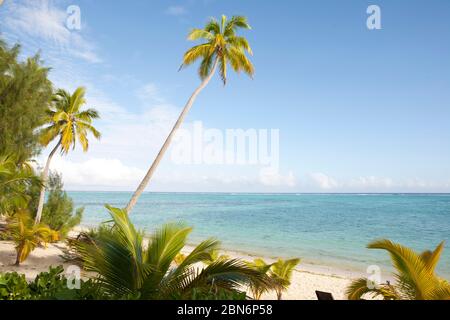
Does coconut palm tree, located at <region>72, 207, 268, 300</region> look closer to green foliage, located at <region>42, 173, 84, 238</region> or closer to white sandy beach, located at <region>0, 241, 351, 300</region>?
white sandy beach, located at <region>0, 241, 351, 300</region>

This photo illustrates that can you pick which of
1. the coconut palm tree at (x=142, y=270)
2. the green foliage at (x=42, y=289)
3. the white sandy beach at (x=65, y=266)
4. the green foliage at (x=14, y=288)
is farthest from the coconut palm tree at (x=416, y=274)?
the white sandy beach at (x=65, y=266)

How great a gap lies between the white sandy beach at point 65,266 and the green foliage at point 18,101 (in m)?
4.04

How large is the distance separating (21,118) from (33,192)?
683 centimetres

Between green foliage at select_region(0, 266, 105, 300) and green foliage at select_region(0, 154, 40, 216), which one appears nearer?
green foliage at select_region(0, 266, 105, 300)

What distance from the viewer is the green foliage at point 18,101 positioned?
1302 centimetres

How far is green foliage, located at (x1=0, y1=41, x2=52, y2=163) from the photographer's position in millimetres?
13016

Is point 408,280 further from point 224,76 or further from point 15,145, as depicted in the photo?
point 15,145

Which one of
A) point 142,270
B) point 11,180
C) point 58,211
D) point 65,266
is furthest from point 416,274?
point 58,211

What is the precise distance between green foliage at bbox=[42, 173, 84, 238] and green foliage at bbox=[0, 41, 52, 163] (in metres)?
4.65

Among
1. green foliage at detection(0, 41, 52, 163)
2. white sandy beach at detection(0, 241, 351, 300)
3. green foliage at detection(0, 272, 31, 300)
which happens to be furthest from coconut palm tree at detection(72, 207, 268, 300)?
green foliage at detection(0, 41, 52, 163)

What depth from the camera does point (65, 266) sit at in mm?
11984

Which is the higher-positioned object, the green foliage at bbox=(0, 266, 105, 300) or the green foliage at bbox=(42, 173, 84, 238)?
the green foliage at bbox=(42, 173, 84, 238)
